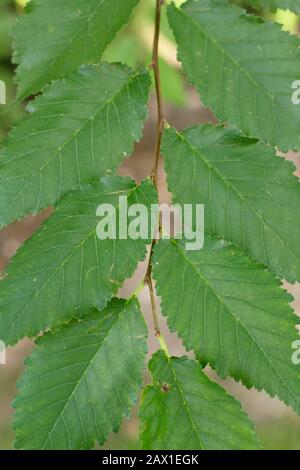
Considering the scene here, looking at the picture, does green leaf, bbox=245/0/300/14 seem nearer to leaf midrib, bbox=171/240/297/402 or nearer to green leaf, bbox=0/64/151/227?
green leaf, bbox=0/64/151/227

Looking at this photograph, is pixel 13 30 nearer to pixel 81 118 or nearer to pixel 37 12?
pixel 37 12

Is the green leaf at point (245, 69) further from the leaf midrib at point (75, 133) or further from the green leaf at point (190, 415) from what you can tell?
the green leaf at point (190, 415)

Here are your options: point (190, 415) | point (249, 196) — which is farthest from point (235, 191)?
point (190, 415)

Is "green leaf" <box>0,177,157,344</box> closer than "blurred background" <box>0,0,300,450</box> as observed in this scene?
Yes

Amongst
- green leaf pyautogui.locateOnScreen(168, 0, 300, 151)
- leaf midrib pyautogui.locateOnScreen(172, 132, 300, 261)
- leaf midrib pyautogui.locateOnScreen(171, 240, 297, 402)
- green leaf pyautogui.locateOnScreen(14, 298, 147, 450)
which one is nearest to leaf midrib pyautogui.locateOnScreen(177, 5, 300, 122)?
green leaf pyautogui.locateOnScreen(168, 0, 300, 151)

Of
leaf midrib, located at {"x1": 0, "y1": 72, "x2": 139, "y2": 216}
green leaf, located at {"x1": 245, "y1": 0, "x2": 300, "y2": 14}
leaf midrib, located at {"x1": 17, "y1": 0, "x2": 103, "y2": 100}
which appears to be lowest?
leaf midrib, located at {"x1": 0, "y1": 72, "x2": 139, "y2": 216}
